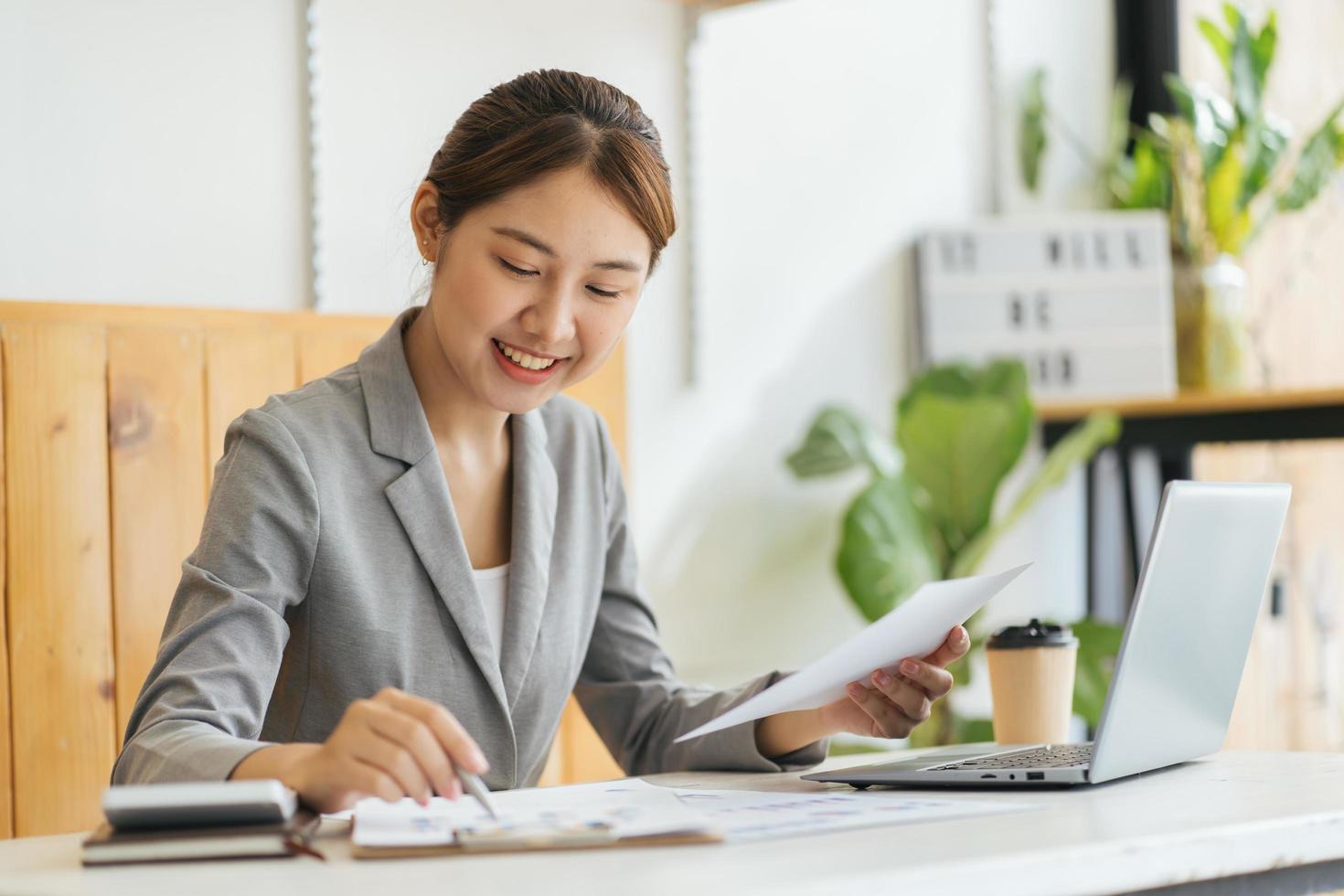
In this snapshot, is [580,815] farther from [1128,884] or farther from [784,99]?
[784,99]

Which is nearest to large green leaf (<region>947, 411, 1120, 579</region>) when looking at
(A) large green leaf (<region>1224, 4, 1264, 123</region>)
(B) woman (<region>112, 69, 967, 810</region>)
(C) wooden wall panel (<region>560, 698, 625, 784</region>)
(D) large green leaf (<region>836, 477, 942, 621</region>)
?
(D) large green leaf (<region>836, 477, 942, 621</region>)

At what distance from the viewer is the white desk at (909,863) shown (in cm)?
78

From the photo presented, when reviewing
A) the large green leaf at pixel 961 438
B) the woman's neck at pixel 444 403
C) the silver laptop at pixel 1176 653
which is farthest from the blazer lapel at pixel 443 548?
the large green leaf at pixel 961 438

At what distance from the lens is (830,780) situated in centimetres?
121

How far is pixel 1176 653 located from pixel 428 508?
0.63 meters

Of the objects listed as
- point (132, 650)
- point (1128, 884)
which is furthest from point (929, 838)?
point (132, 650)

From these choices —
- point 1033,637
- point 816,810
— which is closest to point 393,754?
point 816,810

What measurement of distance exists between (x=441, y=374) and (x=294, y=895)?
2.58 ft

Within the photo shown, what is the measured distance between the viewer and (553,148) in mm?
1364

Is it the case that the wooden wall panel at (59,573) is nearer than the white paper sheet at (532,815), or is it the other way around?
the white paper sheet at (532,815)

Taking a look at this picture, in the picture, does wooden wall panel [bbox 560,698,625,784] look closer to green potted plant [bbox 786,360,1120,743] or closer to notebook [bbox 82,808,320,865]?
green potted plant [bbox 786,360,1120,743]

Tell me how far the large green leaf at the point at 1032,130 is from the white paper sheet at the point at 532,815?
217 centimetres

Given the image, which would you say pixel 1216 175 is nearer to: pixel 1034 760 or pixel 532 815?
pixel 1034 760

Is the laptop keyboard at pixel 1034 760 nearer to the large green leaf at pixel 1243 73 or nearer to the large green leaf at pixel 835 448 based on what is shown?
the large green leaf at pixel 835 448
